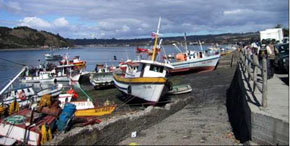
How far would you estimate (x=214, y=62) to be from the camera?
1523 inches

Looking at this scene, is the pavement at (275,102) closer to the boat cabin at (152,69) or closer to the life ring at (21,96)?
the boat cabin at (152,69)

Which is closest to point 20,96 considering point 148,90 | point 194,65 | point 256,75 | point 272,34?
point 148,90

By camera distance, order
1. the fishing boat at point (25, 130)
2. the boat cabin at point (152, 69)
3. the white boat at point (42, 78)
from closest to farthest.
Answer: the fishing boat at point (25, 130) < the boat cabin at point (152, 69) < the white boat at point (42, 78)

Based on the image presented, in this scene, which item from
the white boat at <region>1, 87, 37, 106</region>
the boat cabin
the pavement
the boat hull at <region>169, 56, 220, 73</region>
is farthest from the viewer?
the boat hull at <region>169, 56, 220, 73</region>

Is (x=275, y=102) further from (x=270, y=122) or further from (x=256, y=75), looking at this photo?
(x=270, y=122)

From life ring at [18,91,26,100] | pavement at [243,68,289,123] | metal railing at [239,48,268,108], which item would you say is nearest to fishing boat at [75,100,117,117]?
→ life ring at [18,91,26,100]

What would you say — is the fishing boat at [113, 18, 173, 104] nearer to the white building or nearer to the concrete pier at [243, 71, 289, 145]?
the concrete pier at [243, 71, 289, 145]

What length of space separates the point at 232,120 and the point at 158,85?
21.9 feet

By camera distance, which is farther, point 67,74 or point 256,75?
point 67,74

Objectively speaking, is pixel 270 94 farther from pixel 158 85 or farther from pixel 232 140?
pixel 158 85

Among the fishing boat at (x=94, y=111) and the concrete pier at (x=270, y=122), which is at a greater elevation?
the concrete pier at (x=270, y=122)

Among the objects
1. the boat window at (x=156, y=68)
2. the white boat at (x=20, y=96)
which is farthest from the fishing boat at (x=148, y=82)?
the white boat at (x=20, y=96)

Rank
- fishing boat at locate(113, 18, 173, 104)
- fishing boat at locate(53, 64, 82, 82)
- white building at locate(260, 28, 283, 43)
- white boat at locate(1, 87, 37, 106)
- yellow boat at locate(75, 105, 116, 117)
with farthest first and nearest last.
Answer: white building at locate(260, 28, 283, 43), fishing boat at locate(53, 64, 82, 82), white boat at locate(1, 87, 37, 106), fishing boat at locate(113, 18, 173, 104), yellow boat at locate(75, 105, 116, 117)

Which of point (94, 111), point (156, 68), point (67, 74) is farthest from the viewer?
point (67, 74)
